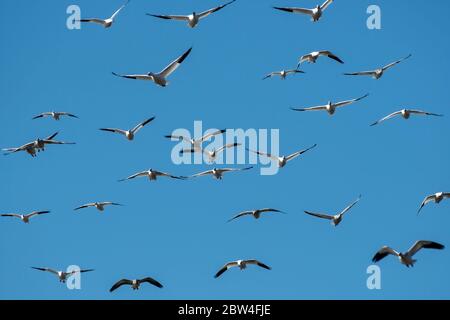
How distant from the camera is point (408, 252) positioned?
2802cm

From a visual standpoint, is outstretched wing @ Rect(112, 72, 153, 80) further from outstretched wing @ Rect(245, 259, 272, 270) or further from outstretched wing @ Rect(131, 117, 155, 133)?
outstretched wing @ Rect(245, 259, 272, 270)

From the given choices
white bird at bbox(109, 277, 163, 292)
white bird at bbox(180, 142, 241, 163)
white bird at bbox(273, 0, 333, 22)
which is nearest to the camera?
white bird at bbox(109, 277, 163, 292)

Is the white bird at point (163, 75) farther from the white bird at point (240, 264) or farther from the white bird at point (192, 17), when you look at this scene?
the white bird at point (240, 264)

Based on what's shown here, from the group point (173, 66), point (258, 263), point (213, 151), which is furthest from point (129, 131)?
point (258, 263)

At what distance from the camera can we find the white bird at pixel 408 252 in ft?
91.1

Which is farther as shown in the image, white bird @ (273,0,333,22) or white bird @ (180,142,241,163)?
white bird @ (180,142,241,163)

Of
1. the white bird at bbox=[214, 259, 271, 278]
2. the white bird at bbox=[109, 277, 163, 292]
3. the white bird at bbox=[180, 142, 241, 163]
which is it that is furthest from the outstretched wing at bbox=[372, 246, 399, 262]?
the white bird at bbox=[180, 142, 241, 163]

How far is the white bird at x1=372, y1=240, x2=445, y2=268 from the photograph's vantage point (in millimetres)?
27764

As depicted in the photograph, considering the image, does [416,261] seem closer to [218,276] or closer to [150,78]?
[218,276]

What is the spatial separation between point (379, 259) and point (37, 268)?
45.8ft

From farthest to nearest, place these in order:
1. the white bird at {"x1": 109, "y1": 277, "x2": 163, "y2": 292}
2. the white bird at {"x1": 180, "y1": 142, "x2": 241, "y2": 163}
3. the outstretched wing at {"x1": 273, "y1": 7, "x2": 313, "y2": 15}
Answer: the white bird at {"x1": 180, "y1": 142, "x2": 241, "y2": 163} < the outstretched wing at {"x1": 273, "y1": 7, "x2": 313, "y2": 15} < the white bird at {"x1": 109, "y1": 277, "x2": 163, "y2": 292}
